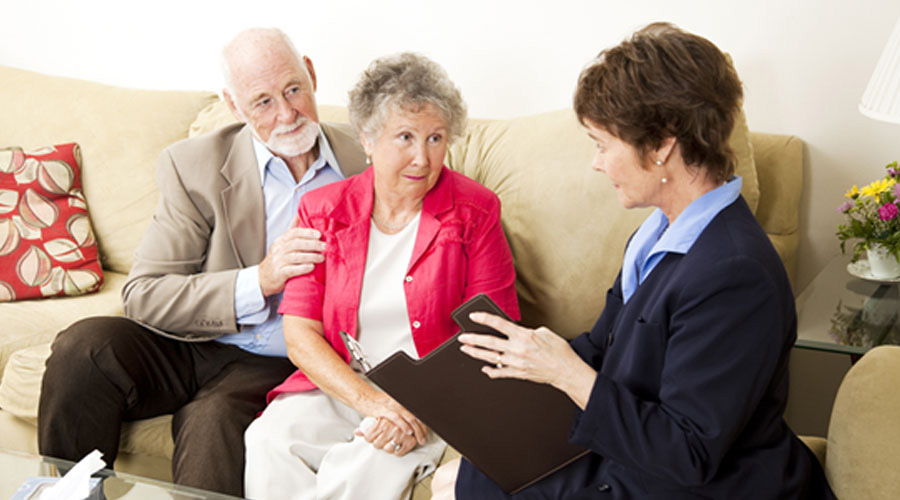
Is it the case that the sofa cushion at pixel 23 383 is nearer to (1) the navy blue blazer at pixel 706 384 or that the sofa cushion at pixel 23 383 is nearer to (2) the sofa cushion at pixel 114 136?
(2) the sofa cushion at pixel 114 136

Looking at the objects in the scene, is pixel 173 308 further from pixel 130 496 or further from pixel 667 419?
pixel 667 419

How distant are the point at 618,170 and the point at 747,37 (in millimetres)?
1022

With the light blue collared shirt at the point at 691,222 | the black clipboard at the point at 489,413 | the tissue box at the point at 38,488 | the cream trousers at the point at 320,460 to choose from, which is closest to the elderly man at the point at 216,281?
the cream trousers at the point at 320,460

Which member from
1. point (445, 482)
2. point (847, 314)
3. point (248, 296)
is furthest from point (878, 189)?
point (248, 296)

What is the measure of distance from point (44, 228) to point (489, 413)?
5.68ft

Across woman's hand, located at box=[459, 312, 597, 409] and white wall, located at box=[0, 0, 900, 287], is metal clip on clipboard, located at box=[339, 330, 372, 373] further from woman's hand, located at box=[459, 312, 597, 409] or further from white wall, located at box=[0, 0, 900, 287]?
white wall, located at box=[0, 0, 900, 287]

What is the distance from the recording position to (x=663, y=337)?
1.16 metres

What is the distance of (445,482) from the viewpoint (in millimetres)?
1435

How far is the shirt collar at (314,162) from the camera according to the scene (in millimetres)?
1990

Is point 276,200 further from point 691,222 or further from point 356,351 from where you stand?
point 691,222

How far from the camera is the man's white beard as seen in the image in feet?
6.35

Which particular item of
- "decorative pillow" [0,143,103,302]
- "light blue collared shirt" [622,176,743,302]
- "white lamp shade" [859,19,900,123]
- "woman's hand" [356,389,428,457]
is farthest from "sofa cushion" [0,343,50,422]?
"white lamp shade" [859,19,900,123]

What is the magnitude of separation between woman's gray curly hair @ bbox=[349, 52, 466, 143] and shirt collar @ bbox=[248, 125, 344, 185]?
30 cm

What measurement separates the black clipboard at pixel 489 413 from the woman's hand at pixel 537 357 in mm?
75
